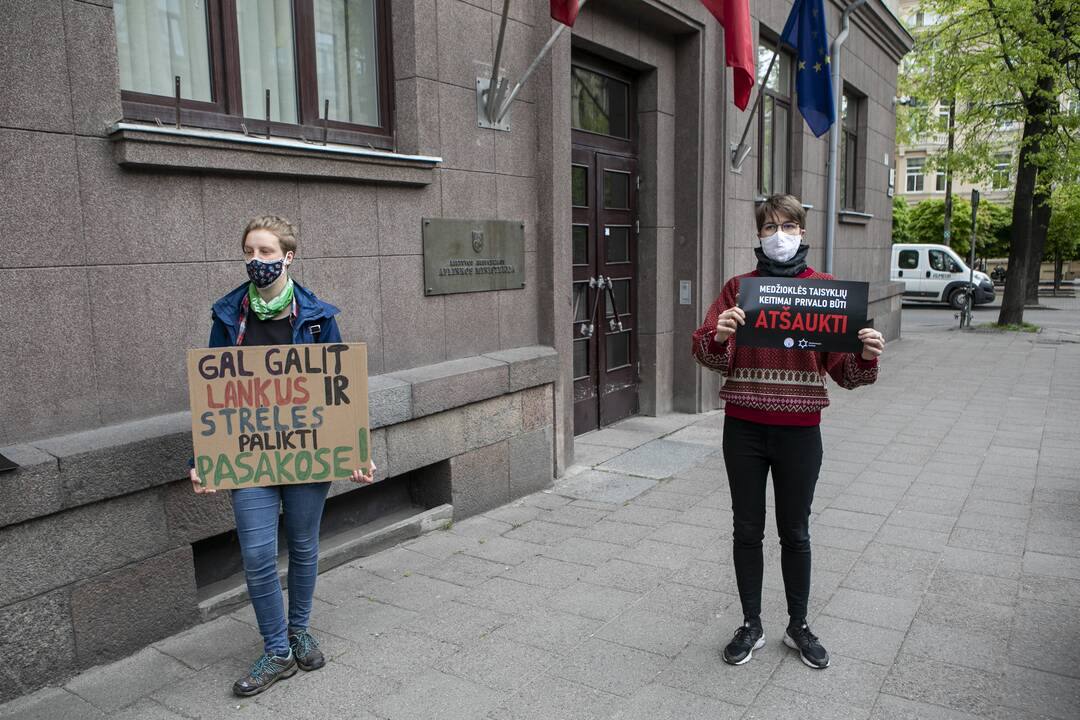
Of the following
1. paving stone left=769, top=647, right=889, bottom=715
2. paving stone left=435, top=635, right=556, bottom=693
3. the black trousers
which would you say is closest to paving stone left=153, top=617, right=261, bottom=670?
paving stone left=435, top=635, right=556, bottom=693

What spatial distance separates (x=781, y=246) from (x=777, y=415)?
707 mm

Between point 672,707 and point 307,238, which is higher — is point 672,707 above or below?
below

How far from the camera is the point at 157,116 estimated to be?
414 centimetres

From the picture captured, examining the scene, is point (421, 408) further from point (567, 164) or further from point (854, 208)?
point (854, 208)

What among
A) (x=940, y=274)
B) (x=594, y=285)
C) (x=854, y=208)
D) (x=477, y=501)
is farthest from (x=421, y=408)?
(x=940, y=274)

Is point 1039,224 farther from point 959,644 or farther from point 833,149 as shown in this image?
point 959,644

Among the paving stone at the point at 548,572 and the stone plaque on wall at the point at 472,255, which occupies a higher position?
the stone plaque on wall at the point at 472,255

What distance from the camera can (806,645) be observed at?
3.73 meters

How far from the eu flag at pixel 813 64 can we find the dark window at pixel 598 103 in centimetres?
194

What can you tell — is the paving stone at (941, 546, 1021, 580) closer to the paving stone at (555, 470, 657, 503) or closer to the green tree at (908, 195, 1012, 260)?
the paving stone at (555, 470, 657, 503)

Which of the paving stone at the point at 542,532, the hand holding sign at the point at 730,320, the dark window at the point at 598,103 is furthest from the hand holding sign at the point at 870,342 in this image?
the dark window at the point at 598,103

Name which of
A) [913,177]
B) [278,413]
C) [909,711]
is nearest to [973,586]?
[909,711]

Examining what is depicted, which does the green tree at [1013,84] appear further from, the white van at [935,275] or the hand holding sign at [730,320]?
the hand holding sign at [730,320]

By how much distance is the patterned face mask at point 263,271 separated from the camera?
134 inches
